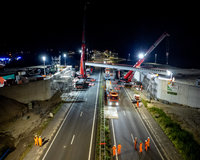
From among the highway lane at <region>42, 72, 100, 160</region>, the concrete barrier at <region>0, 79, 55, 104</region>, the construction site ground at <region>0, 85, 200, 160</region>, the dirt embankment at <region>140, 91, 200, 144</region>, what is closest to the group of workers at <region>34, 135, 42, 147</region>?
the construction site ground at <region>0, 85, 200, 160</region>

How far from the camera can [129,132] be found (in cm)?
1753

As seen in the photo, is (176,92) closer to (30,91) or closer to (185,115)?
(185,115)

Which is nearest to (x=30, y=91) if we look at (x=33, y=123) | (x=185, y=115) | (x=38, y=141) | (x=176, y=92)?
(x=33, y=123)

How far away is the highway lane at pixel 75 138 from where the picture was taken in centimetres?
1348

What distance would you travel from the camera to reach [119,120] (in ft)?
67.7

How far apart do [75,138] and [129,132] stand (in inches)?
269

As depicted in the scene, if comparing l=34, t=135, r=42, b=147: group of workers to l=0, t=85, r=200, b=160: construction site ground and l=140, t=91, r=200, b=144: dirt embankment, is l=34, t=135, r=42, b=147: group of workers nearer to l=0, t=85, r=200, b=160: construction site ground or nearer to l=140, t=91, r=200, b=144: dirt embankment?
l=0, t=85, r=200, b=160: construction site ground

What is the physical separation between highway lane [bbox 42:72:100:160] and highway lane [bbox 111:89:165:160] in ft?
10.7

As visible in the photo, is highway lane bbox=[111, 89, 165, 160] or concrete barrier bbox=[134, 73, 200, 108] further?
concrete barrier bbox=[134, 73, 200, 108]

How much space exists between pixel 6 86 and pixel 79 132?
1533cm

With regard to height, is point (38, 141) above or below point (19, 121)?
below

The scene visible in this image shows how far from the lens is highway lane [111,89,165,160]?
528 inches

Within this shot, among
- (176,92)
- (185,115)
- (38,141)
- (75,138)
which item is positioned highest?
(176,92)

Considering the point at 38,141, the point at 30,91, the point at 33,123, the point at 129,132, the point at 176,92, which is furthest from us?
the point at 30,91
